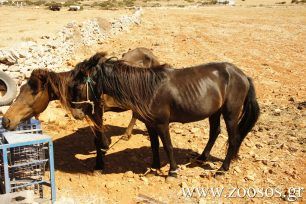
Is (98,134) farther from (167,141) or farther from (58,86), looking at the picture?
(167,141)

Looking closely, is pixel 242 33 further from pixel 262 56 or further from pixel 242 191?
pixel 242 191

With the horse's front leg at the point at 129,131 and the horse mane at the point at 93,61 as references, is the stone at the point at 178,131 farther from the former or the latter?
the horse mane at the point at 93,61

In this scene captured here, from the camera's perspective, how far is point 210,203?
483 cm

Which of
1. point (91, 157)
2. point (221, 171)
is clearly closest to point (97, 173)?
point (91, 157)

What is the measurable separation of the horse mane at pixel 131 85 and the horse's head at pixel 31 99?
780 millimetres

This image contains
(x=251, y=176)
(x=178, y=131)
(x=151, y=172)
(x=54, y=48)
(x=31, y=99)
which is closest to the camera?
(x=31, y=99)

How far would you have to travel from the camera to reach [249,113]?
5719 millimetres

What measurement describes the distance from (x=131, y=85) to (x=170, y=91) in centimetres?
55

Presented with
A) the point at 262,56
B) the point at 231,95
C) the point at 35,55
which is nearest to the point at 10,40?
the point at 35,55

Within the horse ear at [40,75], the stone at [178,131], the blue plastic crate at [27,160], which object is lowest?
the stone at [178,131]

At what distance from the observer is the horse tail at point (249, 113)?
565 centimetres

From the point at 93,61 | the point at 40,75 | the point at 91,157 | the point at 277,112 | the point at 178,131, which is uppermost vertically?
the point at 93,61

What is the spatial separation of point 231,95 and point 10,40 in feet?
36.3

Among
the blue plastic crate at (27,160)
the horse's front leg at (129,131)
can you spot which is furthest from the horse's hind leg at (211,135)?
the blue plastic crate at (27,160)
